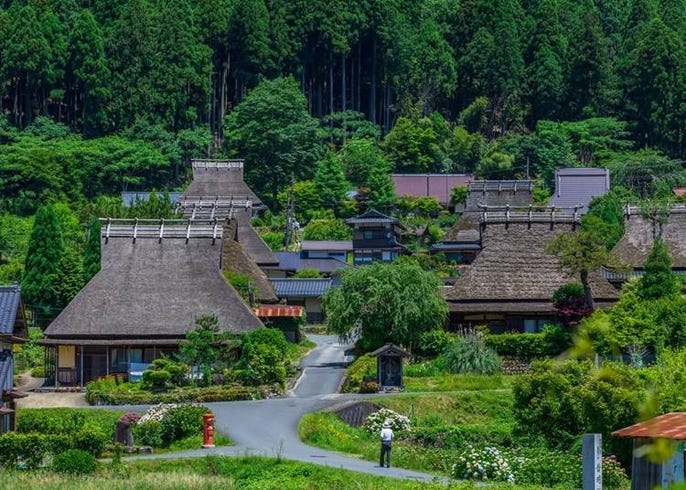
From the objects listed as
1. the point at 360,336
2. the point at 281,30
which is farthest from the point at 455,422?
the point at 281,30

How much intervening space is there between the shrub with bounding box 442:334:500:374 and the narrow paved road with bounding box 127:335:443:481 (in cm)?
318

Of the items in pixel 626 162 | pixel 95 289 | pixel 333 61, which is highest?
pixel 333 61

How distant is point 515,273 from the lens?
2250 inches

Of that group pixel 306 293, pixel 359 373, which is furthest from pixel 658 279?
pixel 306 293

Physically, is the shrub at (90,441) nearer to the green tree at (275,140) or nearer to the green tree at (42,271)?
the green tree at (42,271)

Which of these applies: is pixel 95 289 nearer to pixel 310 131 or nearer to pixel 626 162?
pixel 310 131

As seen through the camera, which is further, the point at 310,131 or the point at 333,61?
the point at 333,61

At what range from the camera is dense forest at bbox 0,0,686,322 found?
88.4 metres

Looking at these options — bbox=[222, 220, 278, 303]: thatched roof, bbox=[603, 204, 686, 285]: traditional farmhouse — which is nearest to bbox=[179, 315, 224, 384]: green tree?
bbox=[222, 220, 278, 303]: thatched roof

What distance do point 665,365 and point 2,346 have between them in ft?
52.2

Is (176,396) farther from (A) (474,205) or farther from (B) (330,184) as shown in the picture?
(B) (330,184)

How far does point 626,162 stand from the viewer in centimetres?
9094

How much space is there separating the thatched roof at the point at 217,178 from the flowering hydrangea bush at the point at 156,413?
135ft

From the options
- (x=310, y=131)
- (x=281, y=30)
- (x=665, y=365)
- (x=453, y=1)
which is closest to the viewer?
(x=665, y=365)
